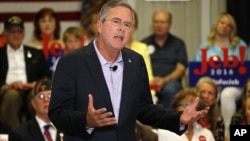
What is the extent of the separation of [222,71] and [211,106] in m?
0.60

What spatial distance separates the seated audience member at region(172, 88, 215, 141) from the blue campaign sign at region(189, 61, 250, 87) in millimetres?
1004

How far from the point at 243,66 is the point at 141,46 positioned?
828 mm

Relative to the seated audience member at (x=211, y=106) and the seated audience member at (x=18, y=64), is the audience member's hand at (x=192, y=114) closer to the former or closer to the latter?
the seated audience member at (x=211, y=106)

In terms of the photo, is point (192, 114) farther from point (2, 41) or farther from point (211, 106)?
point (2, 41)

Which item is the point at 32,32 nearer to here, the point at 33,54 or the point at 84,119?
the point at 33,54

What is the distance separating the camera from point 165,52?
657cm

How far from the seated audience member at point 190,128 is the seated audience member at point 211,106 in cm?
27

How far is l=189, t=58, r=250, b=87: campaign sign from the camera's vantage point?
20.0ft

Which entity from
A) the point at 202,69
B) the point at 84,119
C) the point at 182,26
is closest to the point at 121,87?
the point at 84,119

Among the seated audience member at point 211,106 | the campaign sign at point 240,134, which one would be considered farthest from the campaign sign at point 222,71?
the campaign sign at point 240,134

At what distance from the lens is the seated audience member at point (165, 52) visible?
6375 millimetres

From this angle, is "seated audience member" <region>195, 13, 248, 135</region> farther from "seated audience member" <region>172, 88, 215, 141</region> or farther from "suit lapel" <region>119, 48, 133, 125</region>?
"suit lapel" <region>119, 48, 133, 125</region>

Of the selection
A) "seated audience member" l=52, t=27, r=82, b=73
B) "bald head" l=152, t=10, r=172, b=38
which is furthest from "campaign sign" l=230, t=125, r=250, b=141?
"seated audience member" l=52, t=27, r=82, b=73

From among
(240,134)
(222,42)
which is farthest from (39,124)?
(222,42)
